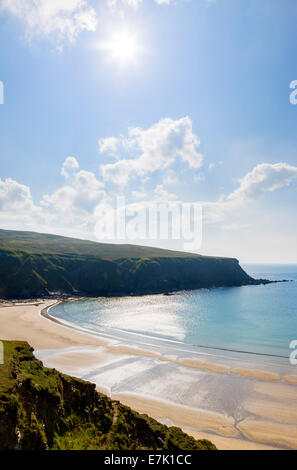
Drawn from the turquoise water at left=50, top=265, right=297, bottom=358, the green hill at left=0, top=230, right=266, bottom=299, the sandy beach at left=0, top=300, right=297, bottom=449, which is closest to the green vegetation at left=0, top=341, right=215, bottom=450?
the sandy beach at left=0, top=300, right=297, bottom=449

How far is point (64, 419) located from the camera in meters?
13.3

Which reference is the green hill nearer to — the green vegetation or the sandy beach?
the sandy beach

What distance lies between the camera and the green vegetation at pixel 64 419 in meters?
10.9

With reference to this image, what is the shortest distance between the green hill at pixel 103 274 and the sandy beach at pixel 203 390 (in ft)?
205

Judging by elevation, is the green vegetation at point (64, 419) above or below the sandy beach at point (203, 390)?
above

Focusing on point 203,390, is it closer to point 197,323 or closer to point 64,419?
point 64,419

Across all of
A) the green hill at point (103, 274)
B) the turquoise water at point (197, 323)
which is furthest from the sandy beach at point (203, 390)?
the green hill at point (103, 274)

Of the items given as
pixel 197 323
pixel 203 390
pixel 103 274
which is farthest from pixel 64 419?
pixel 103 274

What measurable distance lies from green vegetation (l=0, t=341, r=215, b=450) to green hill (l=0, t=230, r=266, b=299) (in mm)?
99850

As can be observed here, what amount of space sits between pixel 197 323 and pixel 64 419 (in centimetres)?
5652

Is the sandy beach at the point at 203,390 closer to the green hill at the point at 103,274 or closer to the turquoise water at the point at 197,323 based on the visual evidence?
the turquoise water at the point at 197,323
